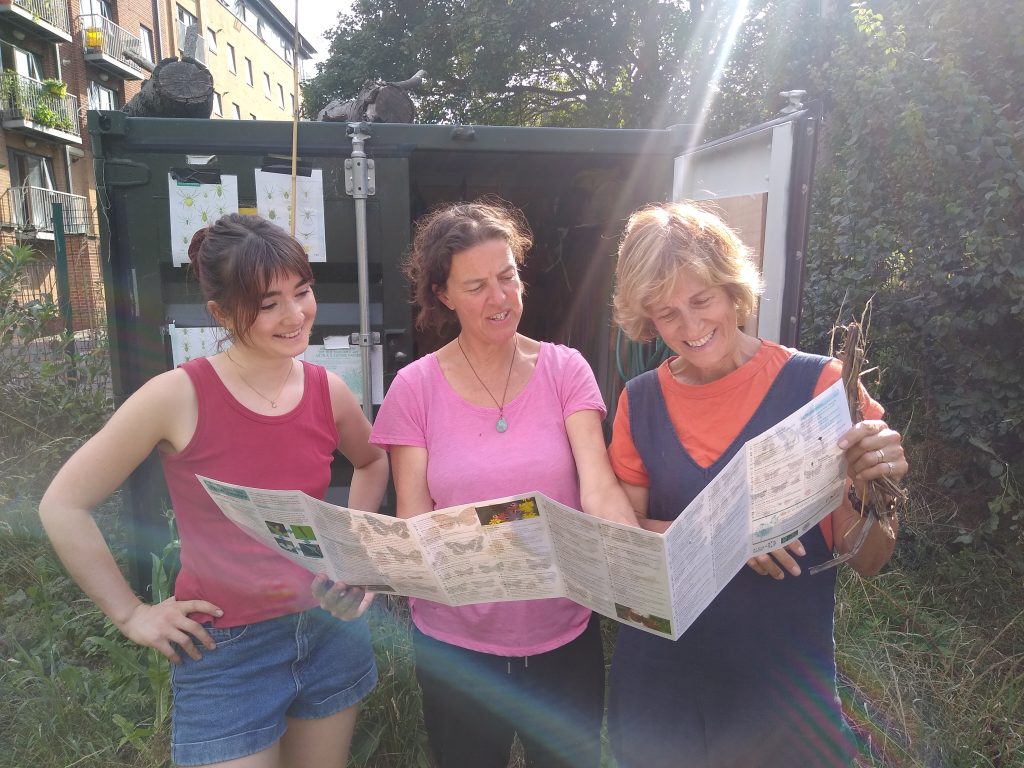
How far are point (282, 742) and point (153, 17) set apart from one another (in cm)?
3030

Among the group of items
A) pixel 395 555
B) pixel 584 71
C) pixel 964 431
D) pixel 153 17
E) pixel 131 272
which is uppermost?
pixel 153 17

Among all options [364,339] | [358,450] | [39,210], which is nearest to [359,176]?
[364,339]

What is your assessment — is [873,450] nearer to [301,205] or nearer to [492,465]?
[492,465]

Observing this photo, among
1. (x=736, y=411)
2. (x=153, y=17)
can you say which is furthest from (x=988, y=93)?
(x=153, y=17)

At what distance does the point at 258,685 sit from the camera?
1423 millimetres

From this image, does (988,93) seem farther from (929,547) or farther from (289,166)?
(289,166)

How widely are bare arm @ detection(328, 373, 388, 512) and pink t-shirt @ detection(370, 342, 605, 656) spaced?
114 millimetres

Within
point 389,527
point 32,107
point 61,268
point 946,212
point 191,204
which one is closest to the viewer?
point 389,527

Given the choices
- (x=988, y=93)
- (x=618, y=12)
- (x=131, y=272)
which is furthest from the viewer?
(x=618, y=12)

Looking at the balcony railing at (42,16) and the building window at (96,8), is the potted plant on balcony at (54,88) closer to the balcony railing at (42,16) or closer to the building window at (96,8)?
the balcony railing at (42,16)

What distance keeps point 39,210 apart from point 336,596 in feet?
71.6

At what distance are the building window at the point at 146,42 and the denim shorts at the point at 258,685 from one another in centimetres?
2842

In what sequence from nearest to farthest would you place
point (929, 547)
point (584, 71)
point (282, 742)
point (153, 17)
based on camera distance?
1. point (282, 742)
2. point (929, 547)
3. point (584, 71)
4. point (153, 17)

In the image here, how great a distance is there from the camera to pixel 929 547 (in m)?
3.50
